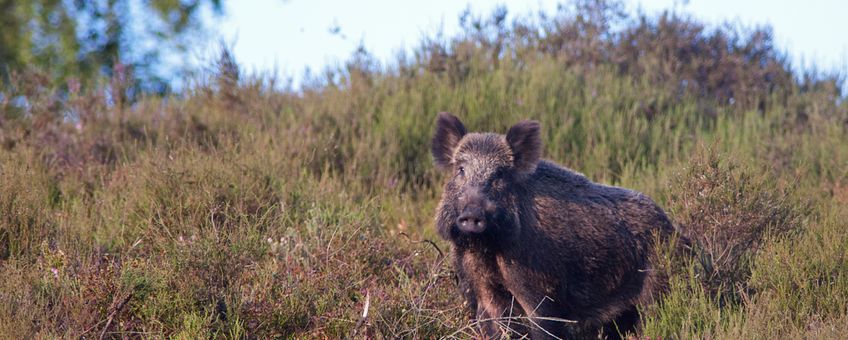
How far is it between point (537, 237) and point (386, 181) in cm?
307

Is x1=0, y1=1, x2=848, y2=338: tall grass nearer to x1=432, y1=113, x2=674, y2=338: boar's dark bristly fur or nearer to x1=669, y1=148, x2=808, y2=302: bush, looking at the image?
x1=669, y1=148, x2=808, y2=302: bush

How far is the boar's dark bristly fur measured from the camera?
5.50 meters

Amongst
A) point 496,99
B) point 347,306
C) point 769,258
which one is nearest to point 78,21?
point 496,99

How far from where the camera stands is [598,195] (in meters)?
6.08

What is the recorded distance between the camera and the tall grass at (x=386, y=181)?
543cm

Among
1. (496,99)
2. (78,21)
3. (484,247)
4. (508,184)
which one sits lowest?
(484,247)

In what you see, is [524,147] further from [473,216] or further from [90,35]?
[90,35]

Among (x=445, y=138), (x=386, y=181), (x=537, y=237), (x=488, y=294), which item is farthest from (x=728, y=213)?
(x=386, y=181)

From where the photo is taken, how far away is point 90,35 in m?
16.3

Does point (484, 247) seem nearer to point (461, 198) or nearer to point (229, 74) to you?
point (461, 198)

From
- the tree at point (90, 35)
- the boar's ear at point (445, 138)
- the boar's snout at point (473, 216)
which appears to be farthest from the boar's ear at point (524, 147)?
the tree at point (90, 35)

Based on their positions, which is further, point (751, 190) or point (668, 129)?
point (668, 129)

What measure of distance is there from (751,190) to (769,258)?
681mm

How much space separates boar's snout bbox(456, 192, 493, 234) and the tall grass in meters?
0.53
